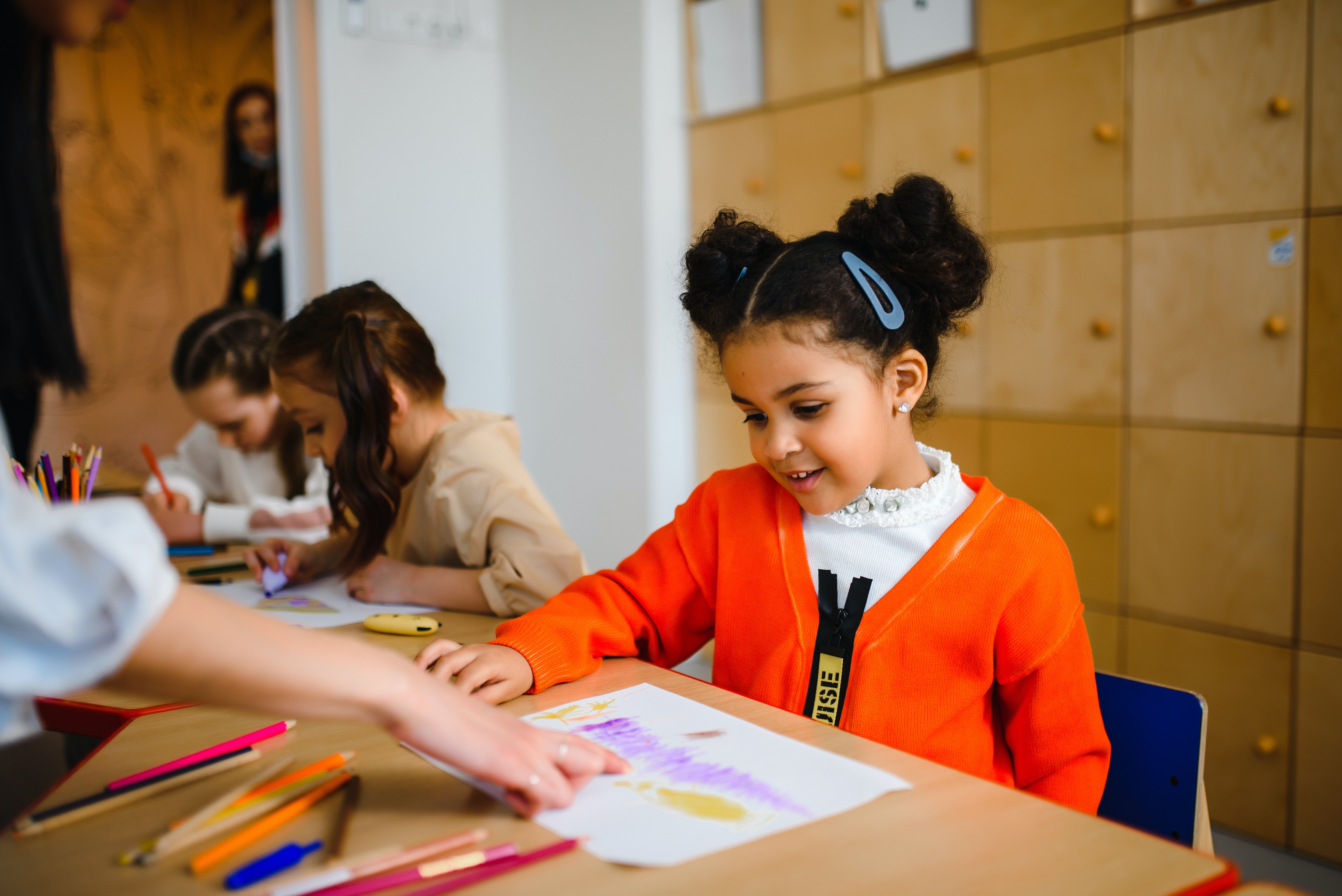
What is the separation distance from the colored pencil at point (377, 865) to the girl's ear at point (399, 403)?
976 mm

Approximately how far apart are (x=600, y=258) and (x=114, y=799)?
2.68 m

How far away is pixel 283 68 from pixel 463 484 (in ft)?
7.37

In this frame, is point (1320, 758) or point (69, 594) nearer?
point (69, 594)

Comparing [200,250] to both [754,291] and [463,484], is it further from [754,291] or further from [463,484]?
[754,291]

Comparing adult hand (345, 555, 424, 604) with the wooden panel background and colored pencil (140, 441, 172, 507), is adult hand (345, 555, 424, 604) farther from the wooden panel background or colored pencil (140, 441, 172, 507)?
the wooden panel background

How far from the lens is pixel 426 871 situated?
59cm

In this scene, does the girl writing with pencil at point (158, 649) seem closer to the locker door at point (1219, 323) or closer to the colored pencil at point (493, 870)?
the colored pencil at point (493, 870)

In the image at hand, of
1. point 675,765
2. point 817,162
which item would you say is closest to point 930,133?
point 817,162

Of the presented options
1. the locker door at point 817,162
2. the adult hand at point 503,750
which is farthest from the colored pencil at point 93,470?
the locker door at point 817,162

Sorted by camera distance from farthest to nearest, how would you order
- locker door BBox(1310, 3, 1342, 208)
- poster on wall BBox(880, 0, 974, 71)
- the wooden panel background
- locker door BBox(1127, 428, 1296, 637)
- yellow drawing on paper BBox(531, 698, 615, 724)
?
the wooden panel background, poster on wall BBox(880, 0, 974, 71), locker door BBox(1127, 428, 1296, 637), locker door BBox(1310, 3, 1342, 208), yellow drawing on paper BBox(531, 698, 615, 724)

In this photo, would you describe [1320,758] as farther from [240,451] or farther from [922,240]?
[240,451]

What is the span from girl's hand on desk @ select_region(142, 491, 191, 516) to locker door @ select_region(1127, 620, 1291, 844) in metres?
1.96

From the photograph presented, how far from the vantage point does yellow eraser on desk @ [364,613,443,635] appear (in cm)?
119

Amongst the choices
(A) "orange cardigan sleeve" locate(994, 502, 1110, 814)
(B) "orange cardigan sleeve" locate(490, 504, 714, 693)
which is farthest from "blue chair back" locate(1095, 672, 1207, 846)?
(B) "orange cardigan sleeve" locate(490, 504, 714, 693)
